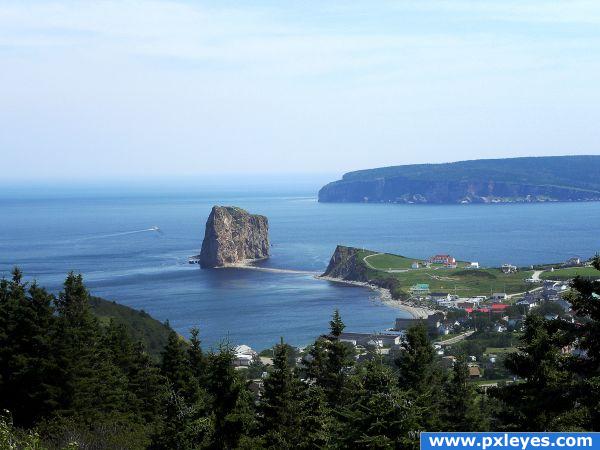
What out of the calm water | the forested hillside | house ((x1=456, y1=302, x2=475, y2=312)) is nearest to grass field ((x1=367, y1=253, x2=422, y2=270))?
the calm water

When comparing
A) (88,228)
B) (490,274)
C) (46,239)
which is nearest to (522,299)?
(490,274)

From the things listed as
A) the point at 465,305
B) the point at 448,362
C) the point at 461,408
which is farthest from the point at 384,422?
the point at 465,305

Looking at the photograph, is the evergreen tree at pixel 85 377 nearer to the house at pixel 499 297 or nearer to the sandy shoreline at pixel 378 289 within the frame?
the sandy shoreline at pixel 378 289

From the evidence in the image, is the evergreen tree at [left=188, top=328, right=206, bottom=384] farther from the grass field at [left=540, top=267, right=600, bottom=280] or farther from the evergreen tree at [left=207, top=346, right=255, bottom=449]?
the grass field at [left=540, top=267, right=600, bottom=280]

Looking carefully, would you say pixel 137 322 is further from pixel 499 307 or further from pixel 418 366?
pixel 418 366

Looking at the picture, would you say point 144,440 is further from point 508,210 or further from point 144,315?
point 508,210

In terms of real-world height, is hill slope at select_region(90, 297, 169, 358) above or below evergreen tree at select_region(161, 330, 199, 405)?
below
